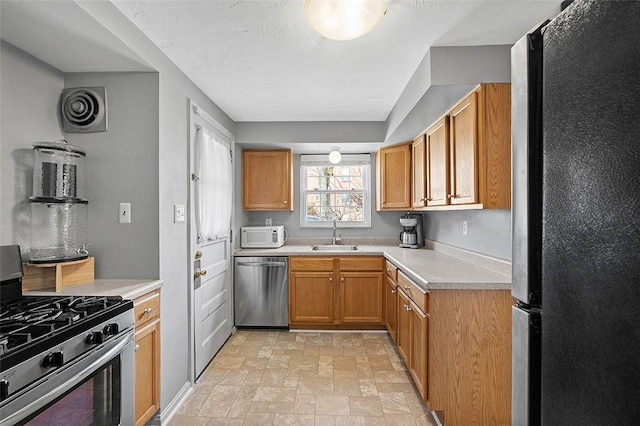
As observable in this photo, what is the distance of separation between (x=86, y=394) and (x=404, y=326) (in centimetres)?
208

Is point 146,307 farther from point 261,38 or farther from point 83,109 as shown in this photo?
point 261,38

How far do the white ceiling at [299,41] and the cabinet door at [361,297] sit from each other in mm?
1845

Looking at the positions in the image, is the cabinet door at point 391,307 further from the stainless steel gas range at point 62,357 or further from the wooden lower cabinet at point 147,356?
the stainless steel gas range at point 62,357

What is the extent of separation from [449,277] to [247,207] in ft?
8.60

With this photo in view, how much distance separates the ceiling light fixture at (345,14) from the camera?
4.90 feet

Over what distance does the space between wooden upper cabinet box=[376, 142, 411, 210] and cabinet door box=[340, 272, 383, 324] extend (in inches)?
33.4

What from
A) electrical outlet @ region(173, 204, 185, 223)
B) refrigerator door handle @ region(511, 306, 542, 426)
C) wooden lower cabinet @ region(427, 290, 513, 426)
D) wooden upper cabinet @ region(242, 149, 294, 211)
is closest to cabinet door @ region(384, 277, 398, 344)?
wooden lower cabinet @ region(427, 290, 513, 426)

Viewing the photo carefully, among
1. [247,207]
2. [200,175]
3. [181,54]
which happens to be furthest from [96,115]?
[247,207]

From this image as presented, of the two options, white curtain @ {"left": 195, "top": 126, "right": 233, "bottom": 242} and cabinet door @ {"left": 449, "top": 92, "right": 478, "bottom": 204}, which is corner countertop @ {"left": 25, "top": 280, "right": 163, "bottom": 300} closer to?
white curtain @ {"left": 195, "top": 126, "right": 233, "bottom": 242}

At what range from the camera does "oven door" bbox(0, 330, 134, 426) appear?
1.13 m

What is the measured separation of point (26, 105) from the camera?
186 centimetres

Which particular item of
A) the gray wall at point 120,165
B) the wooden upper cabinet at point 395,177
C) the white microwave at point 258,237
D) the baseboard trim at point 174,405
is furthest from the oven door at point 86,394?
the wooden upper cabinet at point 395,177

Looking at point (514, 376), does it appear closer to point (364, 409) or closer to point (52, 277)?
point (364, 409)

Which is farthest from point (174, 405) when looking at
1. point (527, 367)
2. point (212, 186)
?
point (527, 367)
